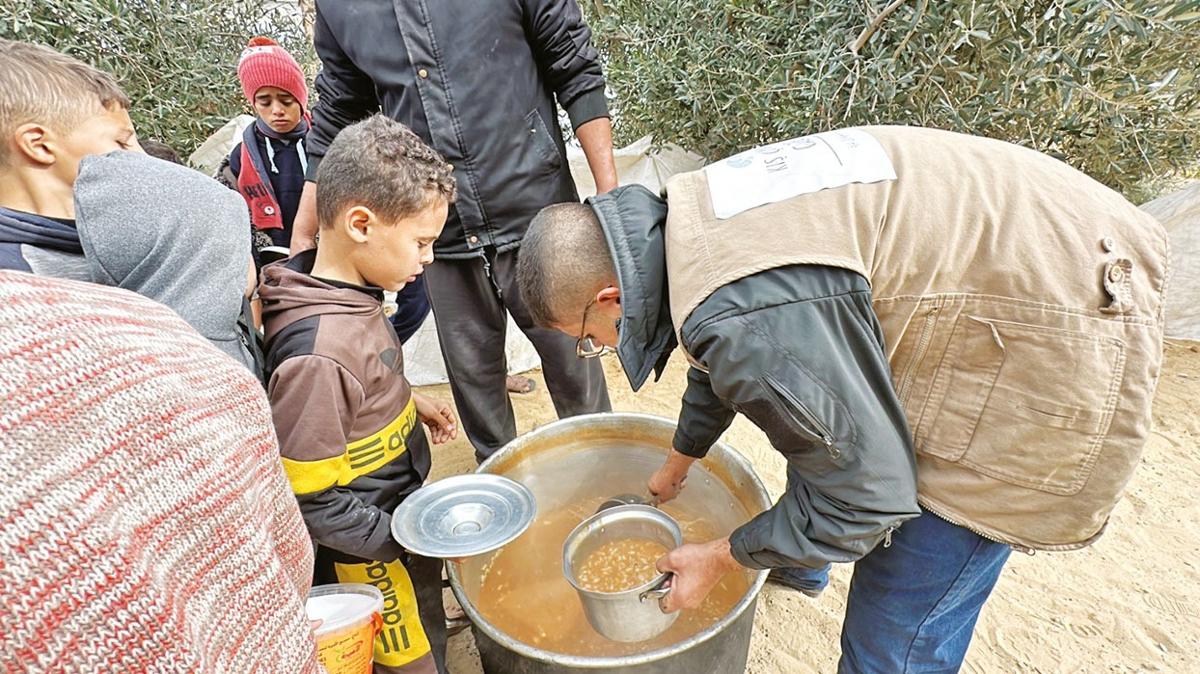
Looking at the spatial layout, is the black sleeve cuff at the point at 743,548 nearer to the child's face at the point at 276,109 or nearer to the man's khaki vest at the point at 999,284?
the man's khaki vest at the point at 999,284

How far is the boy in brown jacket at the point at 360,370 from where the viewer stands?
4.38ft

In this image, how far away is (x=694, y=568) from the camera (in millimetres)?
1400

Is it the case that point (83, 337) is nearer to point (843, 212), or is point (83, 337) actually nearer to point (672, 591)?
point (843, 212)

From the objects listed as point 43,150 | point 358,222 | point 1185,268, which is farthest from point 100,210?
point 1185,268

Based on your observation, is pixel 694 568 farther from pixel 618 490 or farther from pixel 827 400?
pixel 618 490

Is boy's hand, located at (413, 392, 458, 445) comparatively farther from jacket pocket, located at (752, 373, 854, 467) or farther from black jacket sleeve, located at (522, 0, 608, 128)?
jacket pocket, located at (752, 373, 854, 467)

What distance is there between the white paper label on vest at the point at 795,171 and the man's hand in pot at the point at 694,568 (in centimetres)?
75

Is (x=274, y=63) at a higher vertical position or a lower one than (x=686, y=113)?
higher

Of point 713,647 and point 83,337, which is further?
point 713,647

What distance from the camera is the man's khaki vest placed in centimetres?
105

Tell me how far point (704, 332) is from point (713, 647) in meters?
0.81

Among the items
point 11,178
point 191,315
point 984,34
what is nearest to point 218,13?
point 11,178

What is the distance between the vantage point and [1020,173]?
1.12m

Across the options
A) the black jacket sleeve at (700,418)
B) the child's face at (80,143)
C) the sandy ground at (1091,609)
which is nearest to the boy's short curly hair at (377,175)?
the child's face at (80,143)
